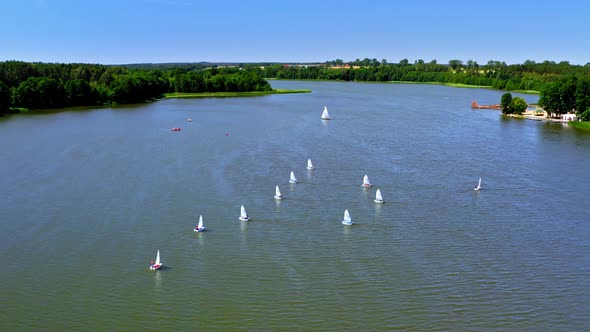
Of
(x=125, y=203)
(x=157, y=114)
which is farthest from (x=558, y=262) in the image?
(x=157, y=114)

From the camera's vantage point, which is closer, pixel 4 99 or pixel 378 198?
pixel 378 198

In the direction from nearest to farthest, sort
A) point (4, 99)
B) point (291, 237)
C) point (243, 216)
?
point (291, 237) → point (243, 216) → point (4, 99)

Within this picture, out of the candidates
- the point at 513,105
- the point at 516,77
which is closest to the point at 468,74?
the point at 516,77

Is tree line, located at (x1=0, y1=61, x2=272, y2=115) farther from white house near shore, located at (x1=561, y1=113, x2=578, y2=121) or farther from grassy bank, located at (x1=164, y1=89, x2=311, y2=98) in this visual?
white house near shore, located at (x1=561, y1=113, x2=578, y2=121)

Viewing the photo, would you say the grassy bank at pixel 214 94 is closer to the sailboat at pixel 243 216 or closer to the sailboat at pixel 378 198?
the sailboat at pixel 378 198

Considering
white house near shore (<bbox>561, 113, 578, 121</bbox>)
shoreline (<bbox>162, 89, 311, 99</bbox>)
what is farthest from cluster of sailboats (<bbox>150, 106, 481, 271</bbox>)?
shoreline (<bbox>162, 89, 311, 99</bbox>)

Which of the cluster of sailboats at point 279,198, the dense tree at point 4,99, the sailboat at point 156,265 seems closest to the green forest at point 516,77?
the cluster of sailboats at point 279,198

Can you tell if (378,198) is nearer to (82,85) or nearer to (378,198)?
(378,198)
